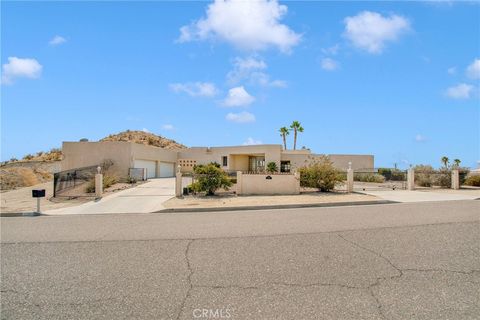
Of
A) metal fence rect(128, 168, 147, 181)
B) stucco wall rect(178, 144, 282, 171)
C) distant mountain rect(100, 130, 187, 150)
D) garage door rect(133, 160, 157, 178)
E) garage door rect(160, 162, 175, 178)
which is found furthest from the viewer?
distant mountain rect(100, 130, 187, 150)

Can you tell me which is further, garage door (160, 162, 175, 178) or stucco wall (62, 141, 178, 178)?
garage door (160, 162, 175, 178)

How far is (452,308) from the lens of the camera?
380 cm

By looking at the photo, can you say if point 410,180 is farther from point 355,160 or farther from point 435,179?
point 355,160

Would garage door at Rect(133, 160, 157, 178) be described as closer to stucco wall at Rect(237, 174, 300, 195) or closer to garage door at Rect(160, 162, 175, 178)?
garage door at Rect(160, 162, 175, 178)

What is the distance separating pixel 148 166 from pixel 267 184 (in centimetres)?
2255

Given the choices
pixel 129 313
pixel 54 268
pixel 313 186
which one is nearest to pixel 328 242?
pixel 129 313

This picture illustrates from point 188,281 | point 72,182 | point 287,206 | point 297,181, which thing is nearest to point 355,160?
point 297,181

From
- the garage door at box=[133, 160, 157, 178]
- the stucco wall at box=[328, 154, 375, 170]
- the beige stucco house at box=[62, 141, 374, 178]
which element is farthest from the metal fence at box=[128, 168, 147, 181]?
the stucco wall at box=[328, 154, 375, 170]

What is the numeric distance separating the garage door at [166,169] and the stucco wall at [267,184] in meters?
25.0

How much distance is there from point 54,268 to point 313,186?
17.1m

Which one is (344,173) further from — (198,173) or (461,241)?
(461,241)

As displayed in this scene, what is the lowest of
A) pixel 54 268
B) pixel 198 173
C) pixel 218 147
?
pixel 54 268

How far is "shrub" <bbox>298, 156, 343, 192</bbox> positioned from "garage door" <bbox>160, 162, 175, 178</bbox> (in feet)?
84.1

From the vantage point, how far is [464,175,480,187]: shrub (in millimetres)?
26438
